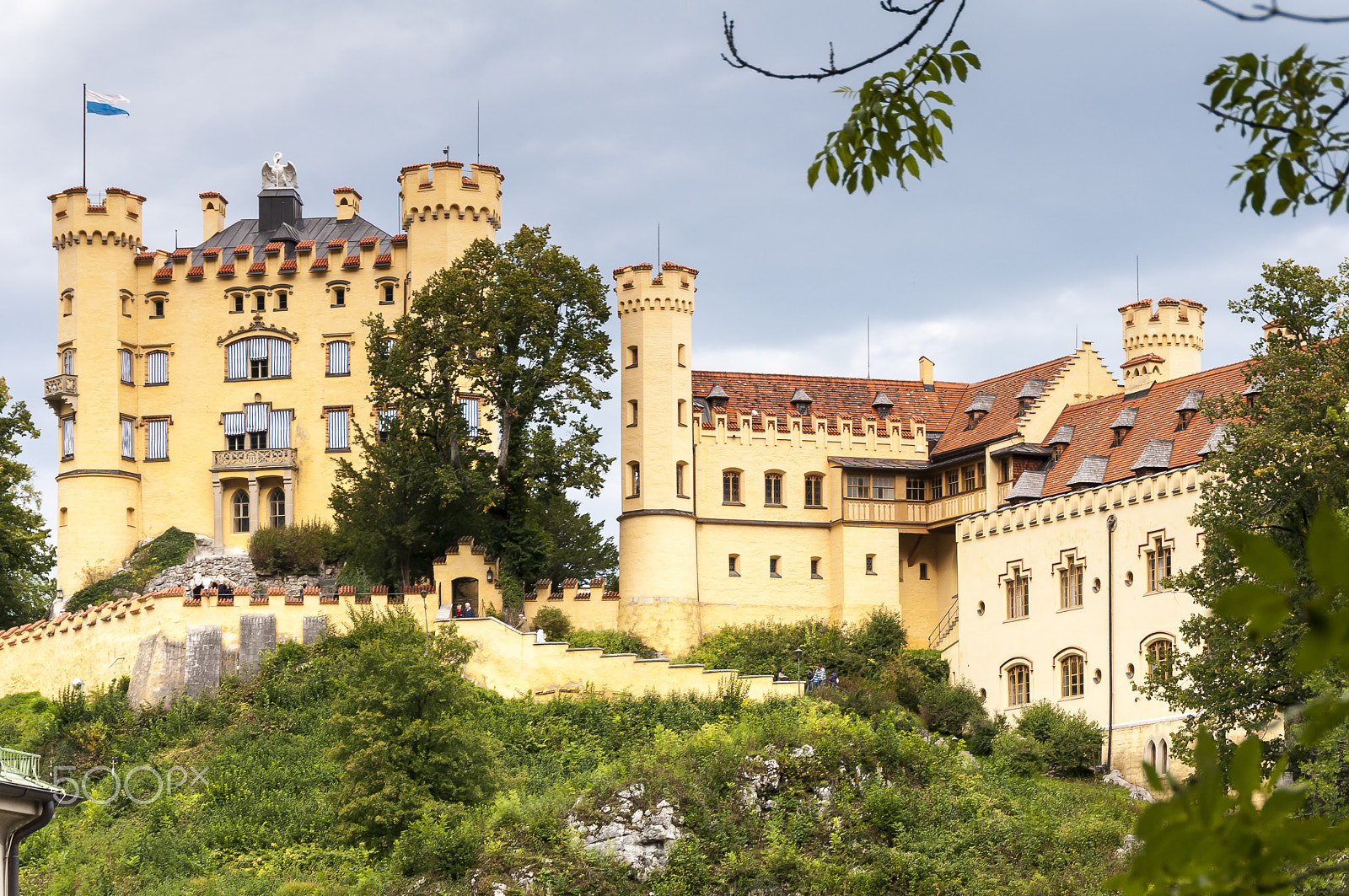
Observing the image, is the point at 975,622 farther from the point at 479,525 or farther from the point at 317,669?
the point at 317,669

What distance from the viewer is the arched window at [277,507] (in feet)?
197

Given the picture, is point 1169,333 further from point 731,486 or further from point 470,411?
point 470,411

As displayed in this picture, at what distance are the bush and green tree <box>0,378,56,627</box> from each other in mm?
7311

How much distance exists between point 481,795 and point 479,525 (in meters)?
15.6

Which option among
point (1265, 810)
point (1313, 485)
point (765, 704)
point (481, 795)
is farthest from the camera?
point (765, 704)

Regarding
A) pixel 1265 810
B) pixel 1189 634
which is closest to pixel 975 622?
pixel 1189 634

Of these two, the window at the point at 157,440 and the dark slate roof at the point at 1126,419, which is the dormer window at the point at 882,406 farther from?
the window at the point at 157,440

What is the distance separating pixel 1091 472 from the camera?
50.6m

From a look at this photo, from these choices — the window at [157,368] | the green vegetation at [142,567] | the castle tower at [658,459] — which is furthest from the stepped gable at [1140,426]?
the window at [157,368]

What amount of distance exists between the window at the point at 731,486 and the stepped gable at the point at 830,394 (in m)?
1.89

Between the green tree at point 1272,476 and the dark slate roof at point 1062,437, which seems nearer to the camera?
the green tree at point 1272,476

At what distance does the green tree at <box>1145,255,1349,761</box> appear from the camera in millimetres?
33125

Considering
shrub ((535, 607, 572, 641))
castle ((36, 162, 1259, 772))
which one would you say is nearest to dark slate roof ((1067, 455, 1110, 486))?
castle ((36, 162, 1259, 772))

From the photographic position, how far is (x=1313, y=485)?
113 ft
